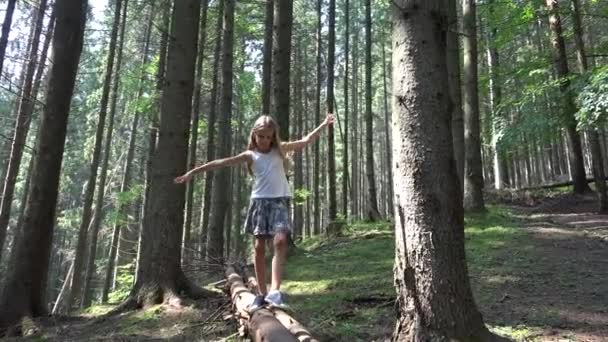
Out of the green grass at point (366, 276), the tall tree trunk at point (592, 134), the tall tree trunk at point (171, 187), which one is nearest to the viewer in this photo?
the green grass at point (366, 276)

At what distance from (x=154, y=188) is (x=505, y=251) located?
5615 mm

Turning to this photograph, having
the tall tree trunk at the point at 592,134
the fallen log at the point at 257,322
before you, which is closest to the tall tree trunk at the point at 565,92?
the tall tree trunk at the point at 592,134

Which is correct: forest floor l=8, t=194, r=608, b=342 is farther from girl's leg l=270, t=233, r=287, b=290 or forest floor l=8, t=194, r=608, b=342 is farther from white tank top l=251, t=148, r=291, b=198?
white tank top l=251, t=148, r=291, b=198

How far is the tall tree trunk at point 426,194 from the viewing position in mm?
3719

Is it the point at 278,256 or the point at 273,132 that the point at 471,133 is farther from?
the point at 278,256

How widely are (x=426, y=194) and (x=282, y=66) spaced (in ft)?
25.6

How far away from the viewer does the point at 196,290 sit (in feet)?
23.7

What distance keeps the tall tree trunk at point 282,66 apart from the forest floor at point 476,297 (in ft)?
10.0

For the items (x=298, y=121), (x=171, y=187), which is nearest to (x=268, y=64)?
(x=171, y=187)

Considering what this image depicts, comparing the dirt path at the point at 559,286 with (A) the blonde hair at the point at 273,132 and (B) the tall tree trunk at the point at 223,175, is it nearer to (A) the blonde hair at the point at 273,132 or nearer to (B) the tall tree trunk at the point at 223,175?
(A) the blonde hair at the point at 273,132

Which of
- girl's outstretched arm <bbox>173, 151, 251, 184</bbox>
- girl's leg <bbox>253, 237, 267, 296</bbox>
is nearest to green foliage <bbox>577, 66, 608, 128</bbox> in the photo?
girl's outstretched arm <bbox>173, 151, 251, 184</bbox>

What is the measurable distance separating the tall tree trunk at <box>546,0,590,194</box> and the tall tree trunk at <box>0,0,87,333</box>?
1020cm

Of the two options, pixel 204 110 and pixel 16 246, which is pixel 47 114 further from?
pixel 204 110

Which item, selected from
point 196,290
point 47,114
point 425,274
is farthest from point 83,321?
point 425,274
